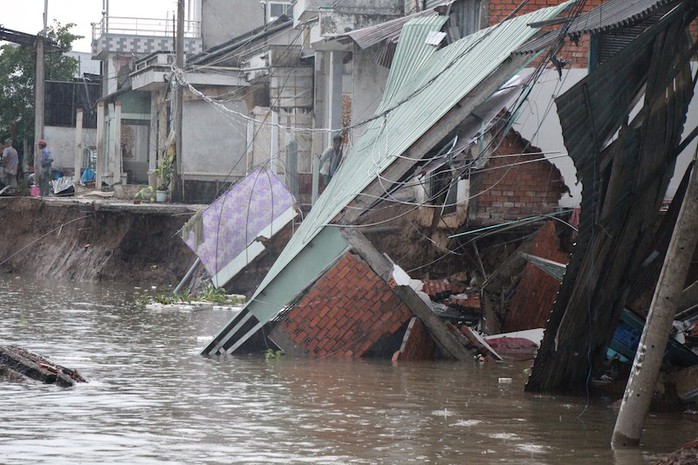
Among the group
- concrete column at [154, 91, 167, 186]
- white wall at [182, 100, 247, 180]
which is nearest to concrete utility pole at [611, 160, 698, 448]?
white wall at [182, 100, 247, 180]

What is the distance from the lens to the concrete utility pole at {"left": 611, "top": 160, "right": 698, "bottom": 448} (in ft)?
24.6

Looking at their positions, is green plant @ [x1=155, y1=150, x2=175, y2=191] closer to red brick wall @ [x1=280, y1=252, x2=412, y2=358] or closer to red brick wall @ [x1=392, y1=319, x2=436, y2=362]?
red brick wall @ [x1=280, y1=252, x2=412, y2=358]

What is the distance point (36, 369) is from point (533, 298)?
562 centimetres

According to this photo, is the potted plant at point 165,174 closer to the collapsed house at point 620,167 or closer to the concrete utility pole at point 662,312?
the collapsed house at point 620,167

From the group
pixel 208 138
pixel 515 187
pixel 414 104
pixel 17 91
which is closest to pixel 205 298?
pixel 515 187

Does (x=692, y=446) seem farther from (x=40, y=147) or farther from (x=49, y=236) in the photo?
(x=40, y=147)

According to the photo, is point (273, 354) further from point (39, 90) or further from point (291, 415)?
point (39, 90)

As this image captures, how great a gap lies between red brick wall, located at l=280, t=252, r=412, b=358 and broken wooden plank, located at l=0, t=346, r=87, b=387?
2759mm

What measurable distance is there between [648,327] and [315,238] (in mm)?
5276

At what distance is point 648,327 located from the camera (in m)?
A: 7.57

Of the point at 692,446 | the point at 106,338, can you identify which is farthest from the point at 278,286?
the point at 692,446

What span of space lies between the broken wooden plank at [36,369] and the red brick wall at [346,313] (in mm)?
2759

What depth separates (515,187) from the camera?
14.6m

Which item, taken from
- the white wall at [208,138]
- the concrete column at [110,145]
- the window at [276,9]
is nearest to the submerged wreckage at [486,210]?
the white wall at [208,138]
